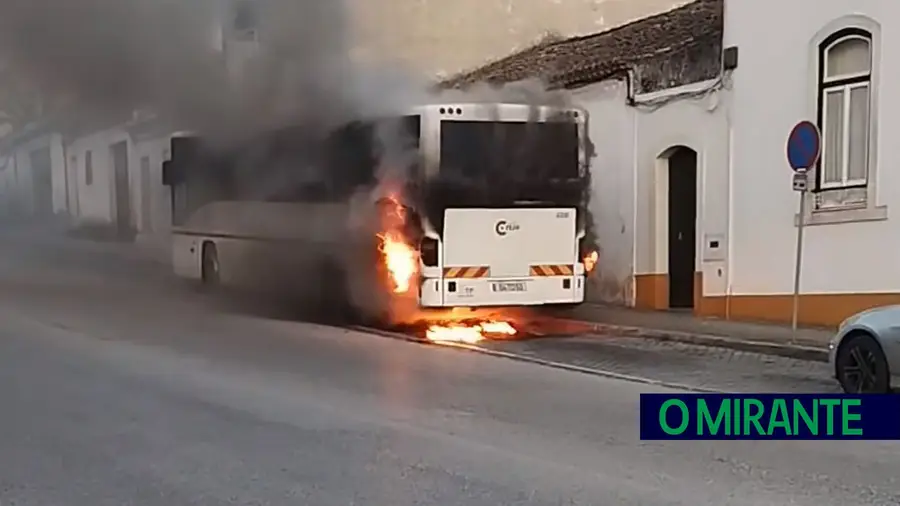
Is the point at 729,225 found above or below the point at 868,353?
above

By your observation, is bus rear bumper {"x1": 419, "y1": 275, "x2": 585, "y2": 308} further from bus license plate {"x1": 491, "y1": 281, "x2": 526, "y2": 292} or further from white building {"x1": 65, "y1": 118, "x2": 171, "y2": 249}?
white building {"x1": 65, "y1": 118, "x2": 171, "y2": 249}

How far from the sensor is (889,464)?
7.02 m

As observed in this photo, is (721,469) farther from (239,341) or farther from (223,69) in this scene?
(223,69)

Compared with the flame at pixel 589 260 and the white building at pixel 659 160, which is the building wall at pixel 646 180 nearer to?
the white building at pixel 659 160

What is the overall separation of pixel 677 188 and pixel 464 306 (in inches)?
190

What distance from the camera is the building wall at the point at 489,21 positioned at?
21.8m

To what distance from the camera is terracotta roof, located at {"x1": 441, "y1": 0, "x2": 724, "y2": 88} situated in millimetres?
17141

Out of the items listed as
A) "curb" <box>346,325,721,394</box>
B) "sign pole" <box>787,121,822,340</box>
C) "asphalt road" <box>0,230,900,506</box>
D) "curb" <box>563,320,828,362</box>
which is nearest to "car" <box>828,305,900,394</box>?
"asphalt road" <box>0,230,900,506</box>

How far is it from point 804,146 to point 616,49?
6.82m

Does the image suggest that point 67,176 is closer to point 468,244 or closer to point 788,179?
point 468,244

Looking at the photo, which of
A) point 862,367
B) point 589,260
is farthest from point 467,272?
point 862,367

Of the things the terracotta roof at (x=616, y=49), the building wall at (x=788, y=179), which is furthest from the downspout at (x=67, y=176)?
the building wall at (x=788, y=179)

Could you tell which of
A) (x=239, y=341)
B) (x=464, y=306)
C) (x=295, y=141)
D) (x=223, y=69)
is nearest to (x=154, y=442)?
(x=239, y=341)

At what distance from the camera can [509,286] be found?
46.1ft
